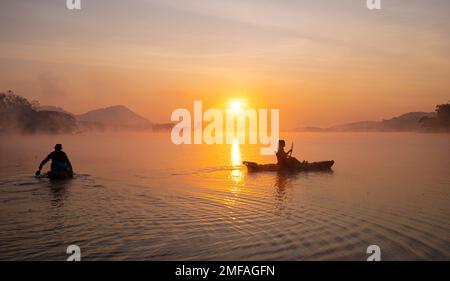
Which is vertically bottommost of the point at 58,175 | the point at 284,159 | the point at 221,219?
the point at 221,219

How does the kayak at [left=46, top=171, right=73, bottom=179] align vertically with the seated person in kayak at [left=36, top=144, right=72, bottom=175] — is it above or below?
below

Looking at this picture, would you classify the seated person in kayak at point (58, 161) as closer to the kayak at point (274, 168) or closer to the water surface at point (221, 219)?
the water surface at point (221, 219)

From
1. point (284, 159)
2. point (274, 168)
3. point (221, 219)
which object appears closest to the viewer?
point (221, 219)

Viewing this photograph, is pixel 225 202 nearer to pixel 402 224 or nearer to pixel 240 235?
pixel 240 235

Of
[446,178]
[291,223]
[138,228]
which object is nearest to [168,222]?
[138,228]

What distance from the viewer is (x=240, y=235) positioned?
13602mm

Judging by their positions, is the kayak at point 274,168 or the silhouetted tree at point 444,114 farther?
the silhouetted tree at point 444,114

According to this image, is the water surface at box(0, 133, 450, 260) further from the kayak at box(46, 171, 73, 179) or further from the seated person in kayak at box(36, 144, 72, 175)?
the seated person in kayak at box(36, 144, 72, 175)

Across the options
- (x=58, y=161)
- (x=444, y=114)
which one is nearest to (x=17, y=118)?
(x=58, y=161)

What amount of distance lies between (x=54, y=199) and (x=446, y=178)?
94.9 feet

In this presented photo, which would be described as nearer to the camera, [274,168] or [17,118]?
[274,168]

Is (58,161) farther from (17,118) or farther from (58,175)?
(17,118)

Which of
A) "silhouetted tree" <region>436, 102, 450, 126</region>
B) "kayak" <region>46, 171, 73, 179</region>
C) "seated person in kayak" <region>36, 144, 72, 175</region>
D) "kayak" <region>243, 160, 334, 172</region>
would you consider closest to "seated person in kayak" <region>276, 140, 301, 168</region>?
"kayak" <region>243, 160, 334, 172</region>

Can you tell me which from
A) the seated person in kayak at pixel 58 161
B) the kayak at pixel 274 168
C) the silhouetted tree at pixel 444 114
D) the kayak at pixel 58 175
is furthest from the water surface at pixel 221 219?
the silhouetted tree at pixel 444 114
